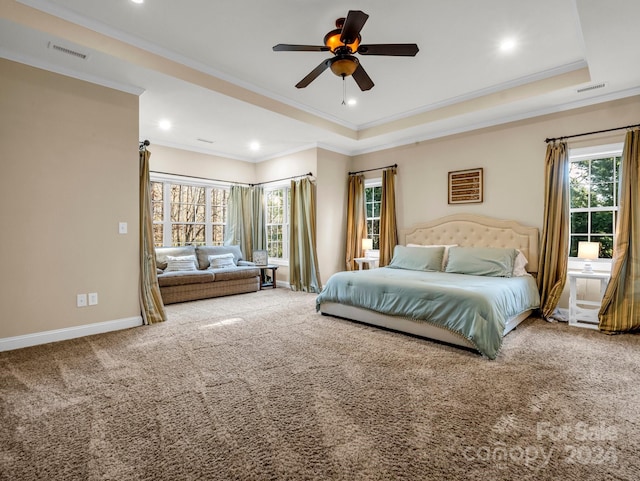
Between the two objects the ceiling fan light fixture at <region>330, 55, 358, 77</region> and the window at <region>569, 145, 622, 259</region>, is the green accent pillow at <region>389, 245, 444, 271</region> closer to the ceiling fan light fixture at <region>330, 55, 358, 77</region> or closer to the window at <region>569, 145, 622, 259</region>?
the window at <region>569, 145, 622, 259</region>

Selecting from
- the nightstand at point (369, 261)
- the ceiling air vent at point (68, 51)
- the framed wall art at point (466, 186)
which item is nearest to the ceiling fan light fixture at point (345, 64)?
the ceiling air vent at point (68, 51)

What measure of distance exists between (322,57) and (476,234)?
3320mm

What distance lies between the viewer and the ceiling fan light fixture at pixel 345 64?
270 centimetres

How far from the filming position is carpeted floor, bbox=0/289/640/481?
1.56 m

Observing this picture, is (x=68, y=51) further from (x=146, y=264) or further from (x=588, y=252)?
(x=588, y=252)

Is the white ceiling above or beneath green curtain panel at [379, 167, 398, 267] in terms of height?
above

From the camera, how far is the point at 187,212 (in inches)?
255

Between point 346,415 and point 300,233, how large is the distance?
4.49 meters

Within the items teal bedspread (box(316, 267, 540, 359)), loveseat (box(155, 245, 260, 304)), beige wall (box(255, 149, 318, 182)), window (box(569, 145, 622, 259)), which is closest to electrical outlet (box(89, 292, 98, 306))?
loveseat (box(155, 245, 260, 304))

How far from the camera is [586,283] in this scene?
164 inches

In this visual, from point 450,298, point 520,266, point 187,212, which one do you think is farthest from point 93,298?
point 520,266

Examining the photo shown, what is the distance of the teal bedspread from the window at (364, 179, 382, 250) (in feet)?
6.56

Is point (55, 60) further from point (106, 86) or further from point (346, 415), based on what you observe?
point (346, 415)

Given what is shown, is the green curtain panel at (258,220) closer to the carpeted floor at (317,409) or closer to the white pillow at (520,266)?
the carpeted floor at (317,409)
